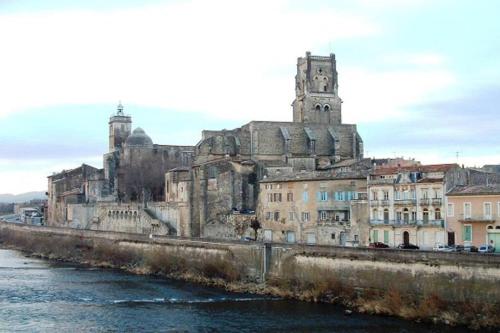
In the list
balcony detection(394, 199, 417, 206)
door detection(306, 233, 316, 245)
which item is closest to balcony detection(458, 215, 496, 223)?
balcony detection(394, 199, 417, 206)

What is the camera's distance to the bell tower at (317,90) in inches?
3676

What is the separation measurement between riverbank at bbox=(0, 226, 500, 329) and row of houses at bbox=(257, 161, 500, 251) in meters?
8.00

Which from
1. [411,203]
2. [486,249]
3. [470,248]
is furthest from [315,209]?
[486,249]

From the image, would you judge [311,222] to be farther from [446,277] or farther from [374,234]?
[446,277]

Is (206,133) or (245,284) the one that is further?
(206,133)

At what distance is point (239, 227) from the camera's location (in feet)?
212

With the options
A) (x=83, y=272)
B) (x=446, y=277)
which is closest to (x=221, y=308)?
(x=446, y=277)

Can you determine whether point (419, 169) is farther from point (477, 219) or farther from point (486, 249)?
point (486, 249)

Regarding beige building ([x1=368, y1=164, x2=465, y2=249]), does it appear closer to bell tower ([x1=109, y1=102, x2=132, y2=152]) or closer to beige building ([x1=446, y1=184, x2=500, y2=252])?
beige building ([x1=446, y1=184, x2=500, y2=252])

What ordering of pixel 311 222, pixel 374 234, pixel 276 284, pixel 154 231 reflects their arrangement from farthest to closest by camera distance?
pixel 154 231
pixel 311 222
pixel 374 234
pixel 276 284

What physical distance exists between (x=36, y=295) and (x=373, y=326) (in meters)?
21.8

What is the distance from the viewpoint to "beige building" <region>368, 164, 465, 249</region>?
46.5 m

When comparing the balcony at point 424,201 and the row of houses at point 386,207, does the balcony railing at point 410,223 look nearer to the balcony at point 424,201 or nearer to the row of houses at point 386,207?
the row of houses at point 386,207

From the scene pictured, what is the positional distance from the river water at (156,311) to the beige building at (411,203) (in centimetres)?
1078
